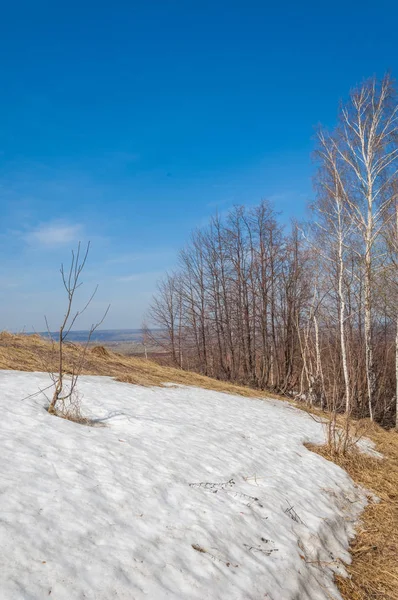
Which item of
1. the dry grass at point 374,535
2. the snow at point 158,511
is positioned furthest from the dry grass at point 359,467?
the snow at point 158,511

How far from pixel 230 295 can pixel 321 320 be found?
4.71 meters

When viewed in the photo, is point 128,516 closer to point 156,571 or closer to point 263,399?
point 156,571

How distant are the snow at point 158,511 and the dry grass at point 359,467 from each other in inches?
7.2

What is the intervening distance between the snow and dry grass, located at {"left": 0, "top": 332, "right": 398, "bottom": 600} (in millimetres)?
183

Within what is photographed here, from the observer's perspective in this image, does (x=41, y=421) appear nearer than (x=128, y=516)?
No

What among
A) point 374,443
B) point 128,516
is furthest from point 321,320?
point 128,516

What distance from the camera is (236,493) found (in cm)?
414

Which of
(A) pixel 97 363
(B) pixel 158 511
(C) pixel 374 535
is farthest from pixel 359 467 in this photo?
(A) pixel 97 363

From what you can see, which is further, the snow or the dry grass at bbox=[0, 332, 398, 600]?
the dry grass at bbox=[0, 332, 398, 600]

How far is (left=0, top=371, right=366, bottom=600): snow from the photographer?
245cm

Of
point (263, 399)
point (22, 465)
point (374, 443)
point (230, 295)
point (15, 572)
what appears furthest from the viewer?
point (230, 295)

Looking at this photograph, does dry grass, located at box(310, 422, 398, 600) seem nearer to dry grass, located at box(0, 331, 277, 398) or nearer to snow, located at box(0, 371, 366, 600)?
snow, located at box(0, 371, 366, 600)

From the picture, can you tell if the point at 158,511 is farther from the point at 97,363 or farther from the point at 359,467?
the point at 97,363

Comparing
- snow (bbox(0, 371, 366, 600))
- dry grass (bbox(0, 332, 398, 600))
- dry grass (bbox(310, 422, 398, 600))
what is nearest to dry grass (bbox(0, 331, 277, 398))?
dry grass (bbox(0, 332, 398, 600))
